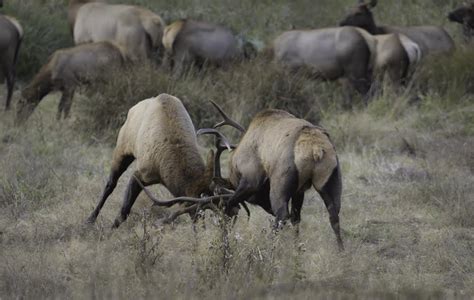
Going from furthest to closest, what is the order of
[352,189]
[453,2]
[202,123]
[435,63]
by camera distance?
1. [453,2]
2. [435,63]
3. [202,123]
4. [352,189]

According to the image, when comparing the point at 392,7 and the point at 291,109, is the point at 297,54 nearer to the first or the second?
the point at 291,109

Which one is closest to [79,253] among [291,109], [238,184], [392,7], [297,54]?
[238,184]

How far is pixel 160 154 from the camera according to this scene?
8.74m

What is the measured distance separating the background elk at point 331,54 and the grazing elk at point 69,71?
9.76ft

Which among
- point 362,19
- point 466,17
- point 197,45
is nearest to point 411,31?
point 362,19

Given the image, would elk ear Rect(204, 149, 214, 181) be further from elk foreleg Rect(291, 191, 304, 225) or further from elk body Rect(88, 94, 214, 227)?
elk foreleg Rect(291, 191, 304, 225)

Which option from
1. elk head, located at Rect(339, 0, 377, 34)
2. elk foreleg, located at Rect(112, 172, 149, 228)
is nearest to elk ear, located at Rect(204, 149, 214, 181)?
elk foreleg, located at Rect(112, 172, 149, 228)

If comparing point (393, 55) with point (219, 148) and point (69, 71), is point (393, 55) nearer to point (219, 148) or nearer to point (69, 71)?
point (69, 71)

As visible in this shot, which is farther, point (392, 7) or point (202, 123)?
point (392, 7)

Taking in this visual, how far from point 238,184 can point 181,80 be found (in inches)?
244

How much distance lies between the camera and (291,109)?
1466 centimetres

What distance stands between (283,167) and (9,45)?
9.18 meters

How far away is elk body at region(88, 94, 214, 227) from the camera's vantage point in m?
8.55

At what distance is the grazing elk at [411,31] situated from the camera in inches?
713
